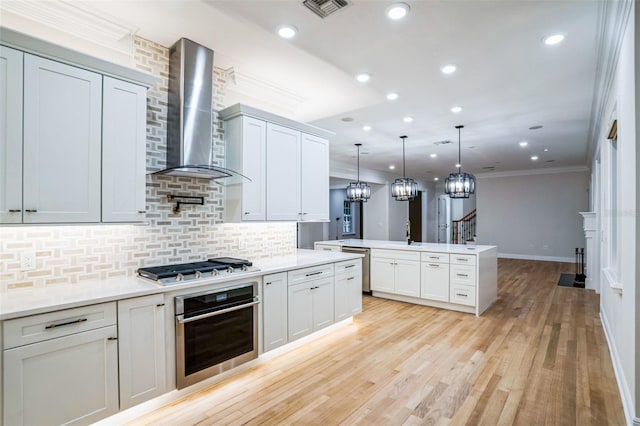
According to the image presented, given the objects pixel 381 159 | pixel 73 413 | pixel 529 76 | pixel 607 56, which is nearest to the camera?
pixel 73 413

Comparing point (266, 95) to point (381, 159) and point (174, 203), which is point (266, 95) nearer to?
point (174, 203)

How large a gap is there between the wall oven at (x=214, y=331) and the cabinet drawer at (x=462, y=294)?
3.07 metres

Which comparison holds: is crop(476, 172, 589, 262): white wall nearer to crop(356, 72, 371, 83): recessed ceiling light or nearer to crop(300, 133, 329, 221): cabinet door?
crop(300, 133, 329, 221): cabinet door

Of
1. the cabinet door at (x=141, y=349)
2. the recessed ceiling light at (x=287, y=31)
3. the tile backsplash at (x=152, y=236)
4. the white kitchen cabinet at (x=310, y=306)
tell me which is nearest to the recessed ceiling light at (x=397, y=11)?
the recessed ceiling light at (x=287, y=31)

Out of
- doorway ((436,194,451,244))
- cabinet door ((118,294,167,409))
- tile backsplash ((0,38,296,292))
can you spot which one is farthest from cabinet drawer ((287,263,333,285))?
doorway ((436,194,451,244))

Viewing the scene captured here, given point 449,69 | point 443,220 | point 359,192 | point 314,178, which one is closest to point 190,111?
point 314,178

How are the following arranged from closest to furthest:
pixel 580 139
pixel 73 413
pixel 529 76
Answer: pixel 73 413 < pixel 529 76 < pixel 580 139

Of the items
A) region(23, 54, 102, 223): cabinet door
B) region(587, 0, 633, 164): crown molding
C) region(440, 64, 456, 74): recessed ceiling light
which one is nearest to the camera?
region(23, 54, 102, 223): cabinet door

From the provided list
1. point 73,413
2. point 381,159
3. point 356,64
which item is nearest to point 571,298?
point 381,159

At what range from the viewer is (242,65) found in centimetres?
329

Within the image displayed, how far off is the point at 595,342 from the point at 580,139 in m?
4.29

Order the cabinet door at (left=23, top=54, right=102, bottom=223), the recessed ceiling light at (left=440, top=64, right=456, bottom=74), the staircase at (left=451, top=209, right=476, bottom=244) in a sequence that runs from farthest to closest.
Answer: the staircase at (left=451, top=209, right=476, bottom=244) → the recessed ceiling light at (left=440, top=64, right=456, bottom=74) → the cabinet door at (left=23, top=54, right=102, bottom=223)

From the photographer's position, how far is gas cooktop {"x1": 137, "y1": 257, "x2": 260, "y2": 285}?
8.06 feet

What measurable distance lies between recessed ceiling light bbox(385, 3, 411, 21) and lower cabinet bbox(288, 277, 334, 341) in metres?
2.45
